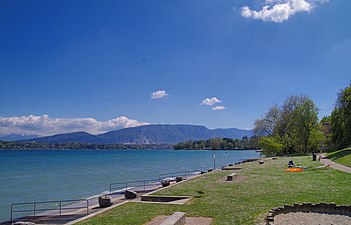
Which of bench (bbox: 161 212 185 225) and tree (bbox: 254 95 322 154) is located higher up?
tree (bbox: 254 95 322 154)

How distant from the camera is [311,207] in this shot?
1300cm

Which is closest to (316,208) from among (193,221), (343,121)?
(193,221)

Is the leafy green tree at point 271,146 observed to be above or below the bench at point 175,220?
above

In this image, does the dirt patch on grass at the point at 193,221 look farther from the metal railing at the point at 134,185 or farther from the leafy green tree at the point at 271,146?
the leafy green tree at the point at 271,146

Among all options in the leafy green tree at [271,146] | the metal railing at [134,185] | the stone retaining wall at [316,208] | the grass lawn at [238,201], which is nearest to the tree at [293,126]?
the leafy green tree at [271,146]

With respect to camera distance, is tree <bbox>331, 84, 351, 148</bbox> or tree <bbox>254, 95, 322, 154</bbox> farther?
tree <bbox>254, 95, 322, 154</bbox>

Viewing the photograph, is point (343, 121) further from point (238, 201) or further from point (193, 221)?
point (193, 221)

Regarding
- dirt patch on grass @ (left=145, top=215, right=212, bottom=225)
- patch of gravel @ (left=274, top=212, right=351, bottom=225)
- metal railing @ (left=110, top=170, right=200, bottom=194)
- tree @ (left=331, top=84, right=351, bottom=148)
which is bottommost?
metal railing @ (left=110, top=170, right=200, bottom=194)

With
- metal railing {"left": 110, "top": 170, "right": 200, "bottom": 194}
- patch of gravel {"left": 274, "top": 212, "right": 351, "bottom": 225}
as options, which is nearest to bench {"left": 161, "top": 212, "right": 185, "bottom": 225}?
patch of gravel {"left": 274, "top": 212, "right": 351, "bottom": 225}

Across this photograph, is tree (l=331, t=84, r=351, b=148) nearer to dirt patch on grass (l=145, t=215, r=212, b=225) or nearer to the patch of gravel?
the patch of gravel

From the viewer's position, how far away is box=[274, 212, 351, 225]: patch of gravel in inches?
434

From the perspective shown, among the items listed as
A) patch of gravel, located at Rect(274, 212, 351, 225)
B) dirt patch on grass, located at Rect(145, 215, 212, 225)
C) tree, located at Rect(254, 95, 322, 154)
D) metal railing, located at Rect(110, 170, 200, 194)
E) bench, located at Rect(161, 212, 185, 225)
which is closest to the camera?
bench, located at Rect(161, 212, 185, 225)

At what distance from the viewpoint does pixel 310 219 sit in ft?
37.8

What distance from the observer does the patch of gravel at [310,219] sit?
11016mm
